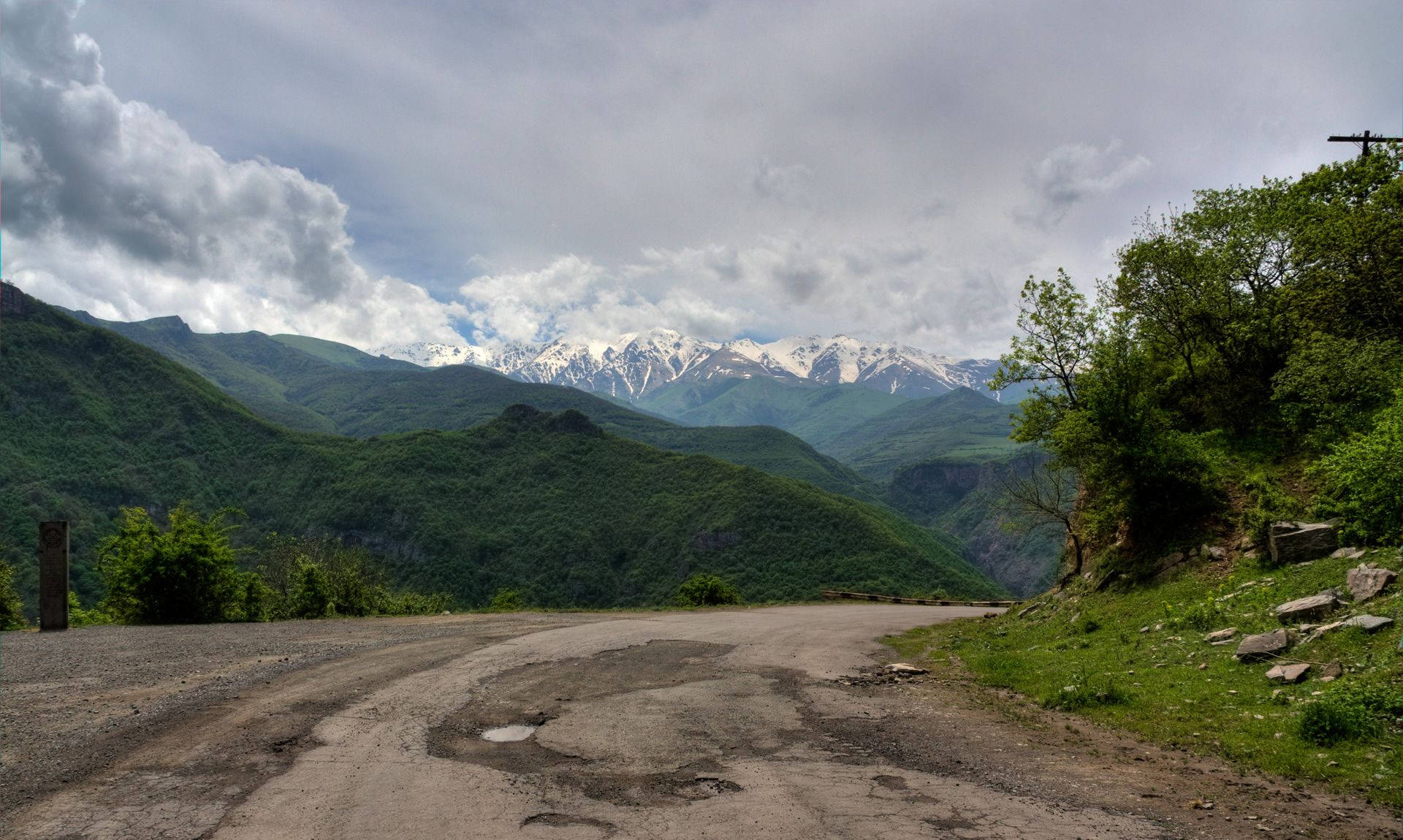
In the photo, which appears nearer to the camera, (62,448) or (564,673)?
(564,673)

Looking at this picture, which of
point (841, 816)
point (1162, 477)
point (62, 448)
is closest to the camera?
point (841, 816)

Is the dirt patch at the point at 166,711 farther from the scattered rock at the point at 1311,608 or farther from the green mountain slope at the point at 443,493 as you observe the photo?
the green mountain slope at the point at 443,493

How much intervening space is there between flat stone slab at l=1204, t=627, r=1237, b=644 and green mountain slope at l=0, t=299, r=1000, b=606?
3496 inches

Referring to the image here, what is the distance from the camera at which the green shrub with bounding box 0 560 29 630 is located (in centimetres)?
2023

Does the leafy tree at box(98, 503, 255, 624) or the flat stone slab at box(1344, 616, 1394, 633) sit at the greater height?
the leafy tree at box(98, 503, 255, 624)

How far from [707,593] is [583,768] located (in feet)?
82.0

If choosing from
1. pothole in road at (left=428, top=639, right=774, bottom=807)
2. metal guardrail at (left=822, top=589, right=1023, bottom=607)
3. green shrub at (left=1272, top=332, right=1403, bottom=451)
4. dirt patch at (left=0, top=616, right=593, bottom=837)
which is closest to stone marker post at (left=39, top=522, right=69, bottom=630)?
dirt patch at (left=0, top=616, right=593, bottom=837)

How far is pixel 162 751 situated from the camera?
7262mm

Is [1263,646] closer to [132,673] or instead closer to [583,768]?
[583,768]

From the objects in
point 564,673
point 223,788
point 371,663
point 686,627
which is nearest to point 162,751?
point 223,788

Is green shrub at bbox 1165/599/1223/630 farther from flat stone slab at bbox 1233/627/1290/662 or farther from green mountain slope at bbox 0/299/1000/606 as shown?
green mountain slope at bbox 0/299/1000/606

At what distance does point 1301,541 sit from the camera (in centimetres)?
1223

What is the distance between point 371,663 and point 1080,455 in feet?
61.9

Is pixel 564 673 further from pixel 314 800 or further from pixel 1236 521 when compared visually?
pixel 1236 521
